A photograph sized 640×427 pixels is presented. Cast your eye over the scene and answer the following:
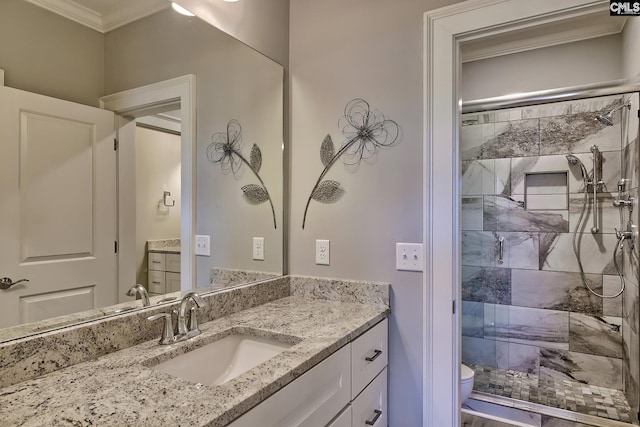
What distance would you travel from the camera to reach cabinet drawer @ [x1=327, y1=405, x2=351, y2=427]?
1.13 meters

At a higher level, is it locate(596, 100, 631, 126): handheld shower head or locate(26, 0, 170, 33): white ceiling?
locate(596, 100, 631, 126): handheld shower head

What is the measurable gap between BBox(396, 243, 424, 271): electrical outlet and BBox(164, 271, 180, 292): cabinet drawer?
3.01ft

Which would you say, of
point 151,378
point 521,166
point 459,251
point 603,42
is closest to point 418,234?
point 459,251

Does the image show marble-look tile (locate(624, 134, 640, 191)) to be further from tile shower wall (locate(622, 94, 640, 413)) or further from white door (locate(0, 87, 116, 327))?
white door (locate(0, 87, 116, 327))

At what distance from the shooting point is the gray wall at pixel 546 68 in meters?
2.51

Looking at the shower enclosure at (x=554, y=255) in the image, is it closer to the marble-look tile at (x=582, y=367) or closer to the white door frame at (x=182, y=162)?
the marble-look tile at (x=582, y=367)

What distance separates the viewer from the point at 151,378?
872 mm

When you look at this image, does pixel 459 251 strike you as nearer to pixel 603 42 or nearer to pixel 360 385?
pixel 360 385

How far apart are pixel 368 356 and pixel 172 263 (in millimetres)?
842

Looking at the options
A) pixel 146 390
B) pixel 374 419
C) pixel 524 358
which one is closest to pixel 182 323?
pixel 146 390

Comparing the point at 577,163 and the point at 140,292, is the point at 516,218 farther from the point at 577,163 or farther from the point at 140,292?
the point at 140,292

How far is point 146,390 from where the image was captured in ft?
2.65

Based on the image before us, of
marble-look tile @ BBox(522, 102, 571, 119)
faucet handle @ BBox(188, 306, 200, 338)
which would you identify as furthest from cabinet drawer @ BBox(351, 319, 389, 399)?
marble-look tile @ BBox(522, 102, 571, 119)

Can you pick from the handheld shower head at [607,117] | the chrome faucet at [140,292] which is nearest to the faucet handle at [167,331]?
the chrome faucet at [140,292]
